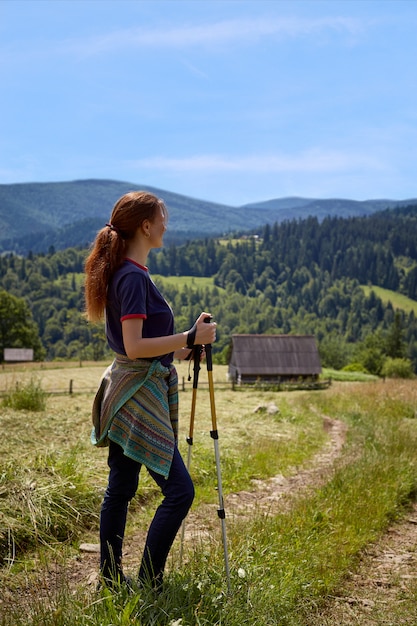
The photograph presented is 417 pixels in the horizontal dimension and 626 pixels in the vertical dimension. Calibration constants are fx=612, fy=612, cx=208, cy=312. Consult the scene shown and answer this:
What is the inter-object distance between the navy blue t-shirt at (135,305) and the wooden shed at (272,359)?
4263cm

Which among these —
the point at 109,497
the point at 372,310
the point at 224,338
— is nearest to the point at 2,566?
the point at 109,497

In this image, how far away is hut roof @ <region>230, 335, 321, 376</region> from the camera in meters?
47.3

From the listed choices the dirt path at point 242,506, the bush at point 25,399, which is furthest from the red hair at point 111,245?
the bush at point 25,399

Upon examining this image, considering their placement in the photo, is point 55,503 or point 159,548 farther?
point 55,503

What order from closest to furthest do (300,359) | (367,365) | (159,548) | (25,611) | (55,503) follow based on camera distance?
(25,611) < (159,548) < (55,503) < (300,359) < (367,365)

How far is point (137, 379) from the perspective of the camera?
12.6ft

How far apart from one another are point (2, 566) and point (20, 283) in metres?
174

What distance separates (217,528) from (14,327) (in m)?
67.5

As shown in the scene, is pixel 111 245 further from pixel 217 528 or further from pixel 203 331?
pixel 217 528

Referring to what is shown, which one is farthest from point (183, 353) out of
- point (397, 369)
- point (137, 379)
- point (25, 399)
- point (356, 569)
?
point (397, 369)

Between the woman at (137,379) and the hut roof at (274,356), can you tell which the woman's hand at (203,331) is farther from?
the hut roof at (274,356)

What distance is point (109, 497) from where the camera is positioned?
3947 millimetres

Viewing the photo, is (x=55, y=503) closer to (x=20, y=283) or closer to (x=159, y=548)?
(x=159, y=548)

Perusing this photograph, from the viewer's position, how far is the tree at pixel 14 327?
68.8 metres
